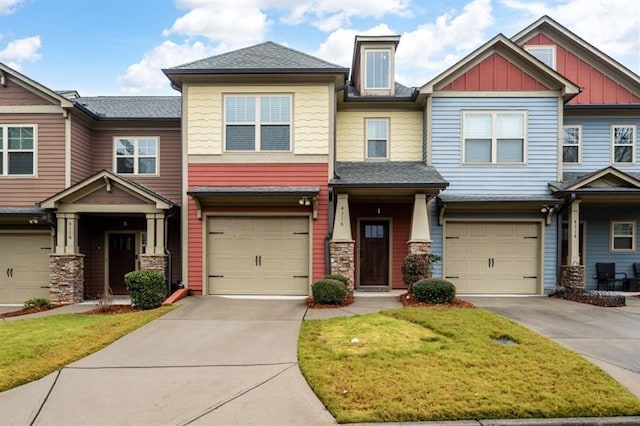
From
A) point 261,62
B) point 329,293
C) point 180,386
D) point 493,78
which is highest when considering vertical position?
point 261,62

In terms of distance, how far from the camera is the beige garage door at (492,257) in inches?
531

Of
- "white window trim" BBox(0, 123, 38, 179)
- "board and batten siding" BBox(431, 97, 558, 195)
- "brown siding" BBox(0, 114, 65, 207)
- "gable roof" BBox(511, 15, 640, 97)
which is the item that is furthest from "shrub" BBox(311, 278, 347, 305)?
"gable roof" BBox(511, 15, 640, 97)

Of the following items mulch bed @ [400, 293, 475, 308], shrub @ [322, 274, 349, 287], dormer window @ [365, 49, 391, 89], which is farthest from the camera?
dormer window @ [365, 49, 391, 89]

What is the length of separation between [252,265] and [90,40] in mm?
17846

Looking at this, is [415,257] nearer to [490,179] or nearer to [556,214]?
[490,179]

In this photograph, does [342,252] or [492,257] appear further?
[492,257]

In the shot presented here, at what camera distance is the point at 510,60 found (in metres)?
13.6

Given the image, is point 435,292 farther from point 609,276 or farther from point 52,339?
point 52,339

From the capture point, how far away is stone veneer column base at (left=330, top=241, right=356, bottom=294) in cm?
1198

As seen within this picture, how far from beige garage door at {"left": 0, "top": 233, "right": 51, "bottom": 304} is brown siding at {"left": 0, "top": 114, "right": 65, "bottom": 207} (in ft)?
4.04

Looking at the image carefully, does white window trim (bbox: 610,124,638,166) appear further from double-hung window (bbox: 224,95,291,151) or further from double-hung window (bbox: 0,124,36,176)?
double-hung window (bbox: 0,124,36,176)

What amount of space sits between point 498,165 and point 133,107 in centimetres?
1314

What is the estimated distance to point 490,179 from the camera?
1349 cm

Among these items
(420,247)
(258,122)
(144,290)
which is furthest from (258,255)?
(420,247)
